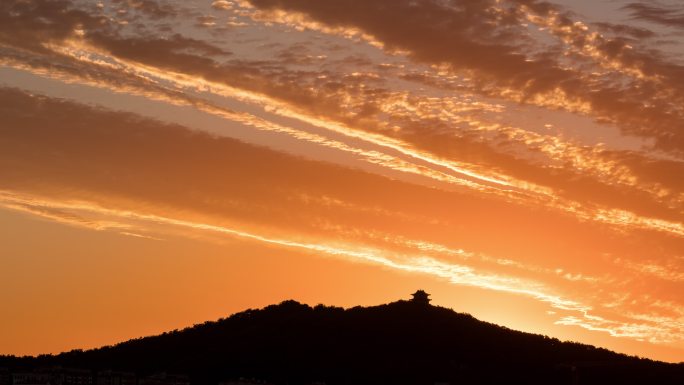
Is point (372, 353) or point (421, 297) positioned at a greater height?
point (421, 297)

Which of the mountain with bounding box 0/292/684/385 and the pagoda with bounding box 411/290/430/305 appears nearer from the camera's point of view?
the mountain with bounding box 0/292/684/385

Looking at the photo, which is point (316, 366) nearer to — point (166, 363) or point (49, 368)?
point (166, 363)

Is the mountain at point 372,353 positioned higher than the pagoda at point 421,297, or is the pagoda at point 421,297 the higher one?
the pagoda at point 421,297

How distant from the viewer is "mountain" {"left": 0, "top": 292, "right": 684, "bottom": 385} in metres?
103

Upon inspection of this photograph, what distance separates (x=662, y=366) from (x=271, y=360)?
132 feet

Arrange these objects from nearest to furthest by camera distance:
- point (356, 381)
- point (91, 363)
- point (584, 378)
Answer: point (356, 381) < point (584, 378) < point (91, 363)

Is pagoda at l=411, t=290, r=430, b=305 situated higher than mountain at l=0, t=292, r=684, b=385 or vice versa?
pagoda at l=411, t=290, r=430, b=305

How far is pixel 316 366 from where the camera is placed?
4144 inches

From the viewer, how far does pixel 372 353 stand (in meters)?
106

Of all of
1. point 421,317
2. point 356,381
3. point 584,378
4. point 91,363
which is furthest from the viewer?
point 91,363

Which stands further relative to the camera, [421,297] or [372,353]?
[421,297]

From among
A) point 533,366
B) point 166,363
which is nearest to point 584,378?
point 533,366

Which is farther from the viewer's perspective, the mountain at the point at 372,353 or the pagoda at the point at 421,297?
the pagoda at the point at 421,297

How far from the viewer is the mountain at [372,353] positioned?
103 metres
